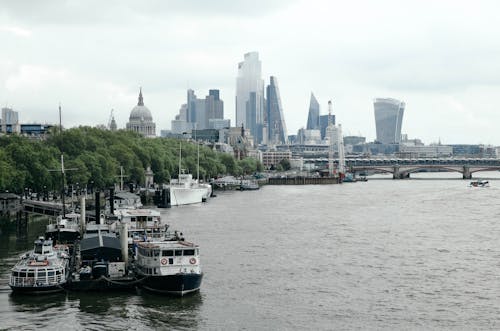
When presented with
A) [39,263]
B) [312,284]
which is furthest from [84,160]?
[312,284]

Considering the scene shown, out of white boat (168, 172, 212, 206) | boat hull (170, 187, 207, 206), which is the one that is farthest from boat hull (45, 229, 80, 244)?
boat hull (170, 187, 207, 206)

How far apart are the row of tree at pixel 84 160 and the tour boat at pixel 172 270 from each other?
3738 cm

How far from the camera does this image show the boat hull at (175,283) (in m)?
46.0

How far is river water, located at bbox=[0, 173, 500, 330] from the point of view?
40.6 m

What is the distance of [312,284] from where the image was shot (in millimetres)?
49219

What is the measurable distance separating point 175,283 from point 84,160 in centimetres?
7040

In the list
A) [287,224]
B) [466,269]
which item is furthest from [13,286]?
[287,224]

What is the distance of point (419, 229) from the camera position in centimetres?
8044

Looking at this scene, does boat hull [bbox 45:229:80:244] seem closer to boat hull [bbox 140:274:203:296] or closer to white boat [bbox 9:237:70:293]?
white boat [bbox 9:237:70:293]

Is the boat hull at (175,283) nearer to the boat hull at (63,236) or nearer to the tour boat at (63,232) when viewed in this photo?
the tour boat at (63,232)

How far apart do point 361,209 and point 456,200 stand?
25.5 m

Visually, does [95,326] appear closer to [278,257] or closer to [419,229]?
[278,257]

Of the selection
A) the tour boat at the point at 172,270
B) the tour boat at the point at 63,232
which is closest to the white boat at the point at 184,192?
the tour boat at the point at 63,232

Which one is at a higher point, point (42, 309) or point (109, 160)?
point (109, 160)
